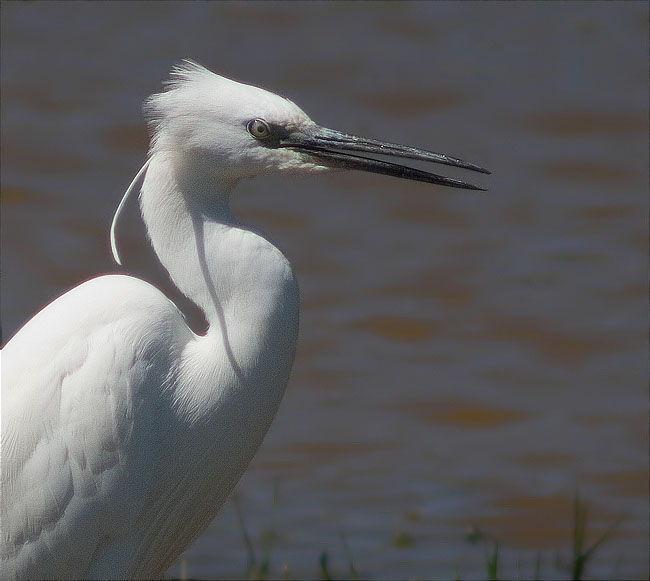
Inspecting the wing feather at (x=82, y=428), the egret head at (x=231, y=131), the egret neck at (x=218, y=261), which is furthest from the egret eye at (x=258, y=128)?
the wing feather at (x=82, y=428)

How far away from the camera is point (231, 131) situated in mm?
2838

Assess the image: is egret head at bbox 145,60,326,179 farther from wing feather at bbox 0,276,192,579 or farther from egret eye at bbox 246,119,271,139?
wing feather at bbox 0,276,192,579

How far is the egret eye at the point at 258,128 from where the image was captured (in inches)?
112

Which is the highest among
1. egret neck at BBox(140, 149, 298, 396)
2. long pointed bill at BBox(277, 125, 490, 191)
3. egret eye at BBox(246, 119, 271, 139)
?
egret eye at BBox(246, 119, 271, 139)

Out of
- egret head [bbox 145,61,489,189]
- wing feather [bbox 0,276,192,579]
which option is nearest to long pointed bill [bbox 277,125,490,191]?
egret head [bbox 145,61,489,189]

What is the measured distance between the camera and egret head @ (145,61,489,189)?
2.84m

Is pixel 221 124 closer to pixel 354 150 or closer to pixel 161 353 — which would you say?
pixel 354 150

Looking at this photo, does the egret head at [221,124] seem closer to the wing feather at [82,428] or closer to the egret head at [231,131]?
the egret head at [231,131]

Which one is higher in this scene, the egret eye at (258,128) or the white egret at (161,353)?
the egret eye at (258,128)

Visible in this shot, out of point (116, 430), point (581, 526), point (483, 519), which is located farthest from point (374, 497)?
point (116, 430)

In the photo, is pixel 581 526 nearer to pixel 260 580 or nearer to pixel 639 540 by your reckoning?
pixel 260 580

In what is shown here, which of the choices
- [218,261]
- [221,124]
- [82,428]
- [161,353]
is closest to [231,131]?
[221,124]

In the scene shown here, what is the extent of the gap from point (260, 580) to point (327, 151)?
1141 mm

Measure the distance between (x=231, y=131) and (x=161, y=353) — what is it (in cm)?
56
